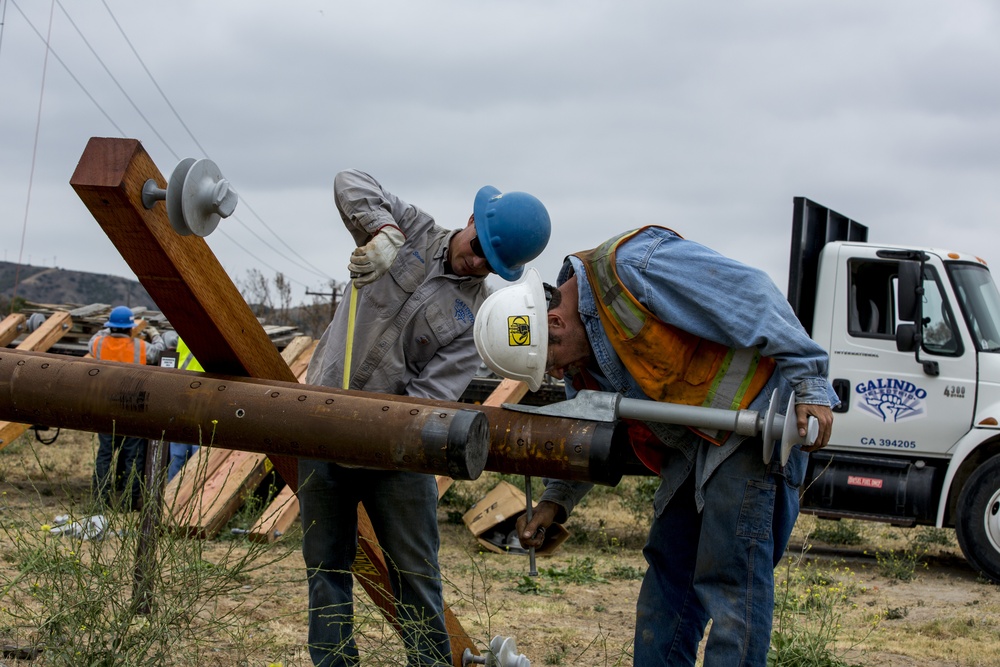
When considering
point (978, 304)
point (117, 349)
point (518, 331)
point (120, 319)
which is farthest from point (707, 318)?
point (120, 319)

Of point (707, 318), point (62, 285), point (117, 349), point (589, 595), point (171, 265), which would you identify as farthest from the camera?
point (62, 285)

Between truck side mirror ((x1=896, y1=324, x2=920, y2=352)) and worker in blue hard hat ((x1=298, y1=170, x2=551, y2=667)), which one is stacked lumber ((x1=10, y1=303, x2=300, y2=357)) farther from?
worker in blue hard hat ((x1=298, y1=170, x2=551, y2=667))

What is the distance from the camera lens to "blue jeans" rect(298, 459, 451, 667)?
3.21 meters

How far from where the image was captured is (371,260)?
9.28 ft

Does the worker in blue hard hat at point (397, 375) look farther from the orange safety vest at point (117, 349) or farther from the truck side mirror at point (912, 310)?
the orange safety vest at point (117, 349)

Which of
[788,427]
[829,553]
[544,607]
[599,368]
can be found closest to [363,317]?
[599,368]

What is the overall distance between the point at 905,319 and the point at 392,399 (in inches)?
226

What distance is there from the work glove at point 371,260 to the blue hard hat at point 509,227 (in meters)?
0.31

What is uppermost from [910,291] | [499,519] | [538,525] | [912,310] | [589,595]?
[910,291]

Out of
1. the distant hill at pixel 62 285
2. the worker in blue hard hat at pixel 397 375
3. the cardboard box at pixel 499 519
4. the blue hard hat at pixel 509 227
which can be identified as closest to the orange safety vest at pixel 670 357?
the blue hard hat at pixel 509 227

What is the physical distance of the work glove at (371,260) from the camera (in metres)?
2.82

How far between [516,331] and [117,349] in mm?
6827

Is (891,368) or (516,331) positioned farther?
(891,368)

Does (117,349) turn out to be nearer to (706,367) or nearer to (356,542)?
(356,542)
